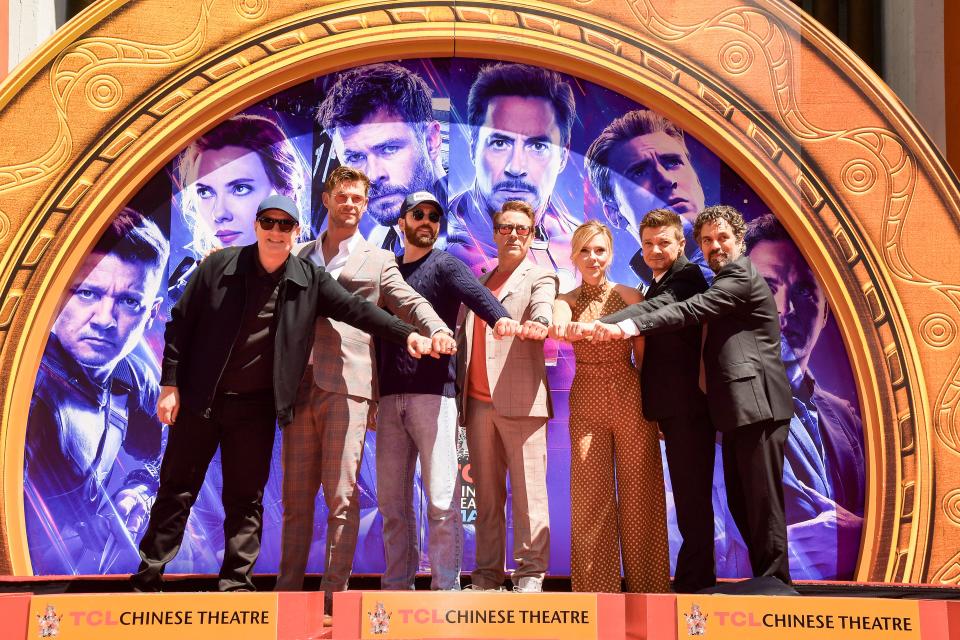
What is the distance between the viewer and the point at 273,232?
4.10 metres

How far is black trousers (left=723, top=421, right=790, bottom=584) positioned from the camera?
13.0 feet

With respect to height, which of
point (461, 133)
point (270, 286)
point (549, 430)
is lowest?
point (549, 430)

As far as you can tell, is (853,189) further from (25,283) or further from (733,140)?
(25,283)

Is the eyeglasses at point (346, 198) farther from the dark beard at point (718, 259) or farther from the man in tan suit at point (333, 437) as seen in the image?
the dark beard at point (718, 259)

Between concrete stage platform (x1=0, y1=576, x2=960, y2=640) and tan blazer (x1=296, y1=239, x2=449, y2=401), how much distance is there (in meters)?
0.95

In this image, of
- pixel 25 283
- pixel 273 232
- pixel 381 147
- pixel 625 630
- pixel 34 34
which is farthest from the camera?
pixel 34 34

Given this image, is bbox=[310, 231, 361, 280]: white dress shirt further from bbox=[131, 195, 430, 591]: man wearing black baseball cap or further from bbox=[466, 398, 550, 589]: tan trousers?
bbox=[466, 398, 550, 589]: tan trousers

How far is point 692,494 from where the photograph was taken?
410cm

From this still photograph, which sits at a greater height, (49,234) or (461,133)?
(461,133)

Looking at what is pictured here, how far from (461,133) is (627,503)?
2333 mm

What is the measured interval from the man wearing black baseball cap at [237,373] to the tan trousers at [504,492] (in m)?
0.52

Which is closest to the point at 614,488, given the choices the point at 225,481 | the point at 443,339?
the point at 443,339

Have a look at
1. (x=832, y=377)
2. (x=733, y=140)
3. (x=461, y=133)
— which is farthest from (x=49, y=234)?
(x=832, y=377)

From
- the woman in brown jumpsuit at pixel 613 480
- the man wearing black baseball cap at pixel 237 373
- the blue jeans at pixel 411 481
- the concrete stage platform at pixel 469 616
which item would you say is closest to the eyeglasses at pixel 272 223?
the man wearing black baseball cap at pixel 237 373
